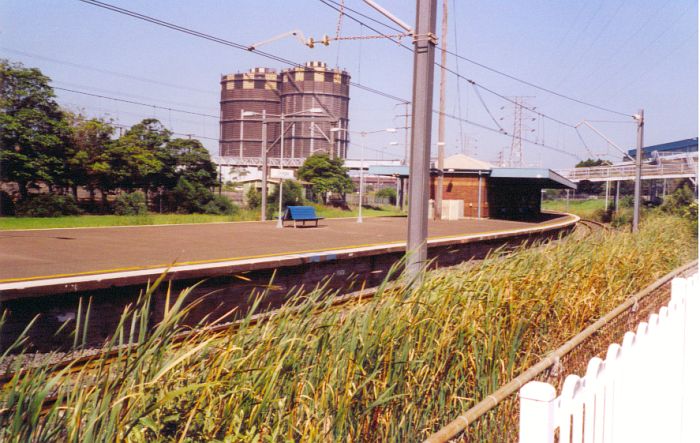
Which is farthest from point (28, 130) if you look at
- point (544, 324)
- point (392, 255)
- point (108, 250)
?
point (544, 324)

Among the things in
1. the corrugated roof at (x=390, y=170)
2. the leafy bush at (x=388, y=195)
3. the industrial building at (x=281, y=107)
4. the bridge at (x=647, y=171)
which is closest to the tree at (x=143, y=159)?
the corrugated roof at (x=390, y=170)

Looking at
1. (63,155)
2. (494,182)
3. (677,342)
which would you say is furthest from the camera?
(494,182)

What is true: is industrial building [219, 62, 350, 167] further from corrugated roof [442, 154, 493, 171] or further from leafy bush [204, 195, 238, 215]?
leafy bush [204, 195, 238, 215]

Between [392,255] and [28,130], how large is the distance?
79.8 ft

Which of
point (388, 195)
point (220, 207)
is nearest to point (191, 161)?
point (220, 207)

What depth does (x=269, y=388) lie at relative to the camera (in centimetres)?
273

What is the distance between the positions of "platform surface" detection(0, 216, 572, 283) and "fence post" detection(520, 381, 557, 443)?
8.55m

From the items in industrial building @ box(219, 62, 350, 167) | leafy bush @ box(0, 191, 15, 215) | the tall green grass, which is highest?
industrial building @ box(219, 62, 350, 167)

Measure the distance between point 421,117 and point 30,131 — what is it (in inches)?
1182

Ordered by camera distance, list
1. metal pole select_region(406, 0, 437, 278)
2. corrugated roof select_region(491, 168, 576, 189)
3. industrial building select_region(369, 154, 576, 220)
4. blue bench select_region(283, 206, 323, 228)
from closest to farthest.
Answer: metal pole select_region(406, 0, 437, 278)
blue bench select_region(283, 206, 323, 228)
corrugated roof select_region(491, 168, 576, 189)
industrial building select_region(369, 154, 576, 220)

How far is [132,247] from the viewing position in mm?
16141

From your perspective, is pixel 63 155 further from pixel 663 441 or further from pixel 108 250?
pixel 663 441

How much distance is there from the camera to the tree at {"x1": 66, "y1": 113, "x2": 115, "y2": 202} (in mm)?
35156

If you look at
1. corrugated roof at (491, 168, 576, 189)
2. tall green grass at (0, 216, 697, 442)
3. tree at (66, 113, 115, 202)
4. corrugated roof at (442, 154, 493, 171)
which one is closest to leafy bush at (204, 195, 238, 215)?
tree at (66, 113, 115, 202)
